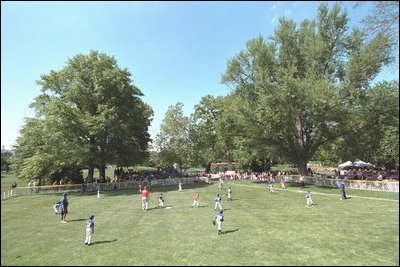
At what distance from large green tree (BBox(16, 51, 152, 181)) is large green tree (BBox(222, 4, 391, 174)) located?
1735cm

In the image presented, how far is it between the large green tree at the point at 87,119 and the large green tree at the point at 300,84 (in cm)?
1735

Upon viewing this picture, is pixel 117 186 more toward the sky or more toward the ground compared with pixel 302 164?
more toward the ground

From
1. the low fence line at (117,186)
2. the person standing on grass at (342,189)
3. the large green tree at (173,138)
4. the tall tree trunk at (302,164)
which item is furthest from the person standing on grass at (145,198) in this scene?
the large green tree at (173,138)

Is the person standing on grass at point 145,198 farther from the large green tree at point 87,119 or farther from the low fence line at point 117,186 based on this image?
the large green tree at point 87,119

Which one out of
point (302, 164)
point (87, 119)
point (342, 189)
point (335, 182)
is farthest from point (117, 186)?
point (342, 189)

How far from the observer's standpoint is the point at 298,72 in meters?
39.8

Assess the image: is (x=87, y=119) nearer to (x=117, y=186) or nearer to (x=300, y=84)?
(x=117, y=186)

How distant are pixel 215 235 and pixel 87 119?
3146 centimetres

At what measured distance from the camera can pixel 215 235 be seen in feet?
52.2

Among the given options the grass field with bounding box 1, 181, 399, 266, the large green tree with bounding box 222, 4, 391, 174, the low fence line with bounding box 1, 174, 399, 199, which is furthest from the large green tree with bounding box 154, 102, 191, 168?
the grass field with bounding box 1, 181, 399, 266

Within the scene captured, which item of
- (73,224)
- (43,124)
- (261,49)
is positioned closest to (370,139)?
(261,49)

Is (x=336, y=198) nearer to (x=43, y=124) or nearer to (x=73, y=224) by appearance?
(x=73, y=224)

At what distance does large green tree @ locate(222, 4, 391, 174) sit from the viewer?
3391cm

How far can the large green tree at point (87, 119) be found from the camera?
40.0m
